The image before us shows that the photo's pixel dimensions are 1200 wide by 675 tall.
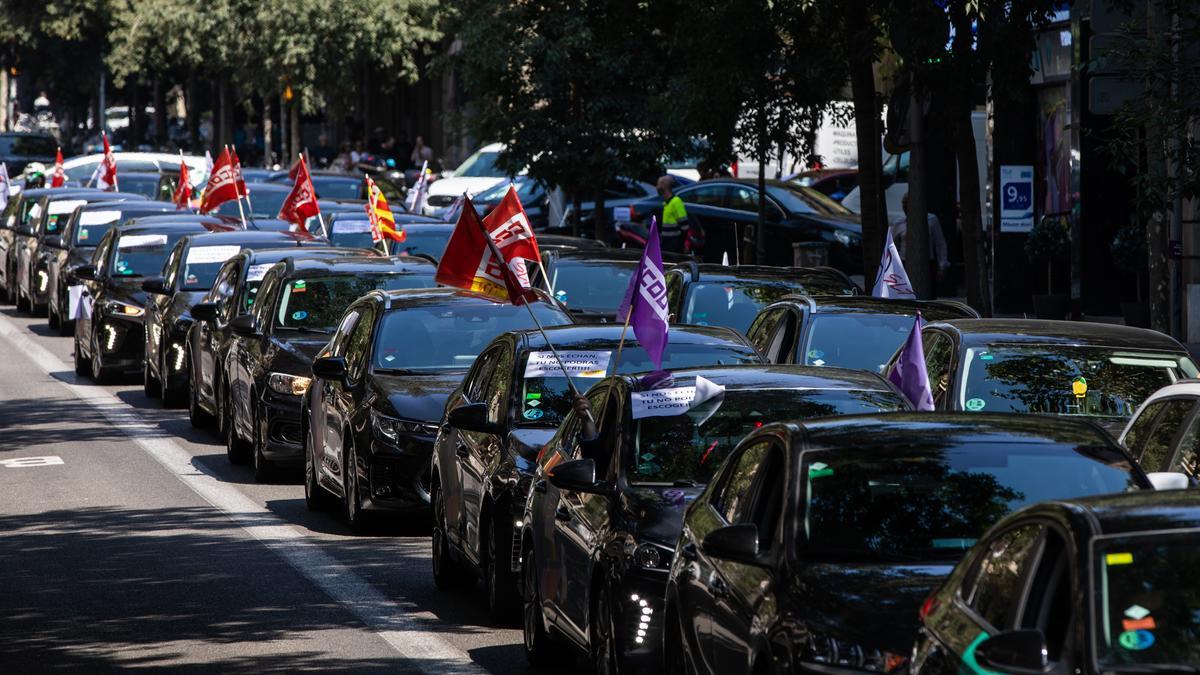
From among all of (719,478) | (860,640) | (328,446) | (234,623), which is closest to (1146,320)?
(328,446)

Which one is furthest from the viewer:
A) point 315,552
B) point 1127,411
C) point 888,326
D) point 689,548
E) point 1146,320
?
point 1146,320

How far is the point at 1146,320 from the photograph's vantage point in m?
24.2

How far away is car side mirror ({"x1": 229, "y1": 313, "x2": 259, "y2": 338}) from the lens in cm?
1875

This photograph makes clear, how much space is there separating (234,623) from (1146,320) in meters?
14.7

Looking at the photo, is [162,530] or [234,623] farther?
[162,530]

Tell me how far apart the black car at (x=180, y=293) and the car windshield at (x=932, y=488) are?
15.5m

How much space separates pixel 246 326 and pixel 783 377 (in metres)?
9.53

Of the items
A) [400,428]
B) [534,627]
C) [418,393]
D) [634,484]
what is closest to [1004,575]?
[634,484]

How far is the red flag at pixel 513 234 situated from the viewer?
1525 centimetres

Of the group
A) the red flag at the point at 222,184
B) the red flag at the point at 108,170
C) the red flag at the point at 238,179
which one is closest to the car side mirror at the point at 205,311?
the red flag at the point at 238,179

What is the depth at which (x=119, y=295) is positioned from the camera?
2573cm

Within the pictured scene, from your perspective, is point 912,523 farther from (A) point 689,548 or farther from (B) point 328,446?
(B) point 328,446

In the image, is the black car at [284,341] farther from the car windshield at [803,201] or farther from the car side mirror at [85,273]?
the car windshield at [803,201]

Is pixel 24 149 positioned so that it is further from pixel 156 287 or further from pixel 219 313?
pixel 219 313
